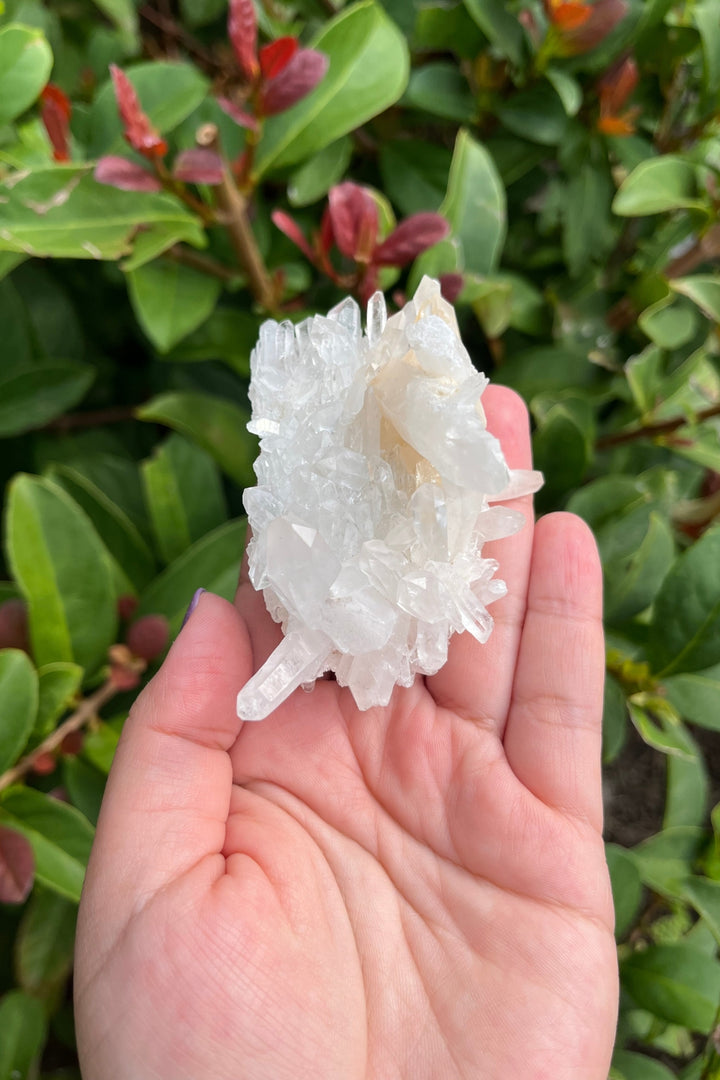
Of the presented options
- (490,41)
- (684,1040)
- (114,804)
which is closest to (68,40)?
(490,41)

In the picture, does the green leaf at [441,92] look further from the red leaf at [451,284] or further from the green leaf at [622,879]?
the green leaf at [622,879]

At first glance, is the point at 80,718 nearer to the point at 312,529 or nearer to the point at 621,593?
the point at 312,529

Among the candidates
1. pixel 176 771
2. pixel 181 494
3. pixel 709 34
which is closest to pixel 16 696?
pixel 176 771

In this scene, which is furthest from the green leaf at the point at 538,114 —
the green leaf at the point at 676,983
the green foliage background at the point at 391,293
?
the green leaf at the point at 676,983

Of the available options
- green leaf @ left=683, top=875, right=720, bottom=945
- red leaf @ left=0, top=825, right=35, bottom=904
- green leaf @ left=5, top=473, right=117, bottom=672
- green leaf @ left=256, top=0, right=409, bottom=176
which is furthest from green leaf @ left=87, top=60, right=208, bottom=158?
green leaf @ left=683, top=875, right=720, bottom=945

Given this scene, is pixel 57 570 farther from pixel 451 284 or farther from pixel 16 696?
pixel 451 284

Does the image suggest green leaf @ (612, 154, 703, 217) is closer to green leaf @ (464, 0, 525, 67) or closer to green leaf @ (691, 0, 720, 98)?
green leaf @ (691, 0, 720, 98)
